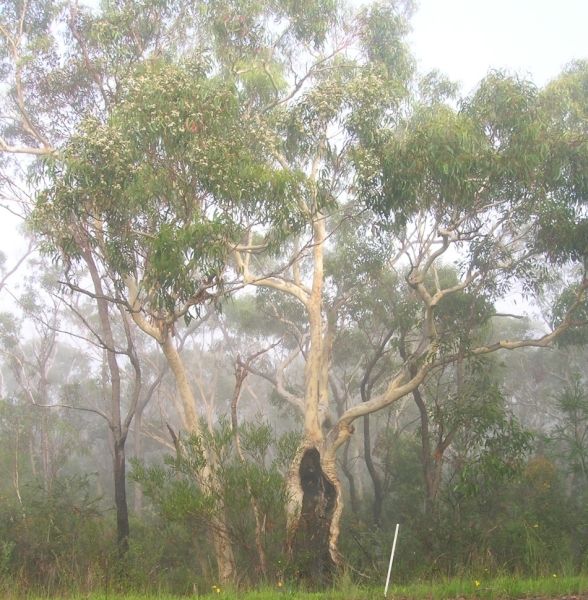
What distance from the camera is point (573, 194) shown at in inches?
450

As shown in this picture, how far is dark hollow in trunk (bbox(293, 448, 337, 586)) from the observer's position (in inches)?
381

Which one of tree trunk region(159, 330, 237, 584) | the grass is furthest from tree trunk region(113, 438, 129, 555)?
the grass

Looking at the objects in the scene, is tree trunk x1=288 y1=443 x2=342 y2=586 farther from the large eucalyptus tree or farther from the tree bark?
the tree bark

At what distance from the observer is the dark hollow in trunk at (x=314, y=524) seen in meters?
9.67

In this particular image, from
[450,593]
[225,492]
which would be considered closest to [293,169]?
[225,492]

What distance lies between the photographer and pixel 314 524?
34.0 feet

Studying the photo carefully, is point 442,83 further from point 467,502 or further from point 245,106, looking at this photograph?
point 467,502

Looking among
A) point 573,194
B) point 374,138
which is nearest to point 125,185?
point 374,138

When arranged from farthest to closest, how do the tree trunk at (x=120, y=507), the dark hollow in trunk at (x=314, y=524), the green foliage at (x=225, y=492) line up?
the tree trunk at (x=120, y=507) < the dark hollow in trunk at (x=314, y=524) < the green foliage at (x=225, y=492)

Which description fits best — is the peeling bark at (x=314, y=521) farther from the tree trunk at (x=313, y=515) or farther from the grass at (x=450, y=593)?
the grass at (x=450, y=593)

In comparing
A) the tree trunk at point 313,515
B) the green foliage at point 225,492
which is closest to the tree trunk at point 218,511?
the green foliage at point 225,492

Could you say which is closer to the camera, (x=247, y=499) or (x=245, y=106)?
(x=247, y=499)

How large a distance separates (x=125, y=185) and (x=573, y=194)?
710 centimetres

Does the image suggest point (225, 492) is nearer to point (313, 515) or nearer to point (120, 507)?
point (313, 515)
